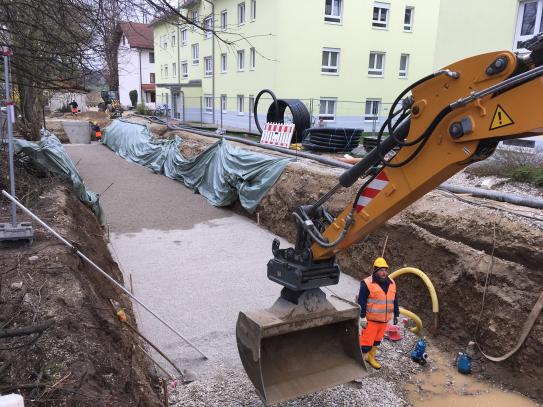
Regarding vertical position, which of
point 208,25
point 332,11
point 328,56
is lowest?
point 208,25

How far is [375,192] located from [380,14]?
25100 millimetres

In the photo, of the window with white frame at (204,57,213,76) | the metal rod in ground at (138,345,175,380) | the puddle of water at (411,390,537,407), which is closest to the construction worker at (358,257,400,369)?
the puddle of water at (411,390,537,407)

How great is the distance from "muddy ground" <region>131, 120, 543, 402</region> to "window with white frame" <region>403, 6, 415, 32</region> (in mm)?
22831

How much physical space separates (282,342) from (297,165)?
684cm

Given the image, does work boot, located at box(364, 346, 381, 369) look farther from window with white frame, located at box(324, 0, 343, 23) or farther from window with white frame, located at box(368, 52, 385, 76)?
window with white frame, located at box(368, 52, 385, 76)

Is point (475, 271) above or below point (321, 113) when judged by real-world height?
below

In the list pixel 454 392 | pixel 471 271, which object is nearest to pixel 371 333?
pixel 454 392

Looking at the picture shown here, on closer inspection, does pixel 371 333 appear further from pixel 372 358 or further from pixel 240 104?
pixel 240 104

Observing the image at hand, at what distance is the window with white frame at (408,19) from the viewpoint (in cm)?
2673

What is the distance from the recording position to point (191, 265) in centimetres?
812

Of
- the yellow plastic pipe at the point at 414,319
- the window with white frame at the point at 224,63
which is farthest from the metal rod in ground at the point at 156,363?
the window with white frame at the point at 224,63

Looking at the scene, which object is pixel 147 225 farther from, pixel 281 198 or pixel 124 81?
pixel 124 81

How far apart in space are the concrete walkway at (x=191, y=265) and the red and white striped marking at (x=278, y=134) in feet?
10.0

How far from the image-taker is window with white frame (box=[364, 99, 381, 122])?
87.2 ft
